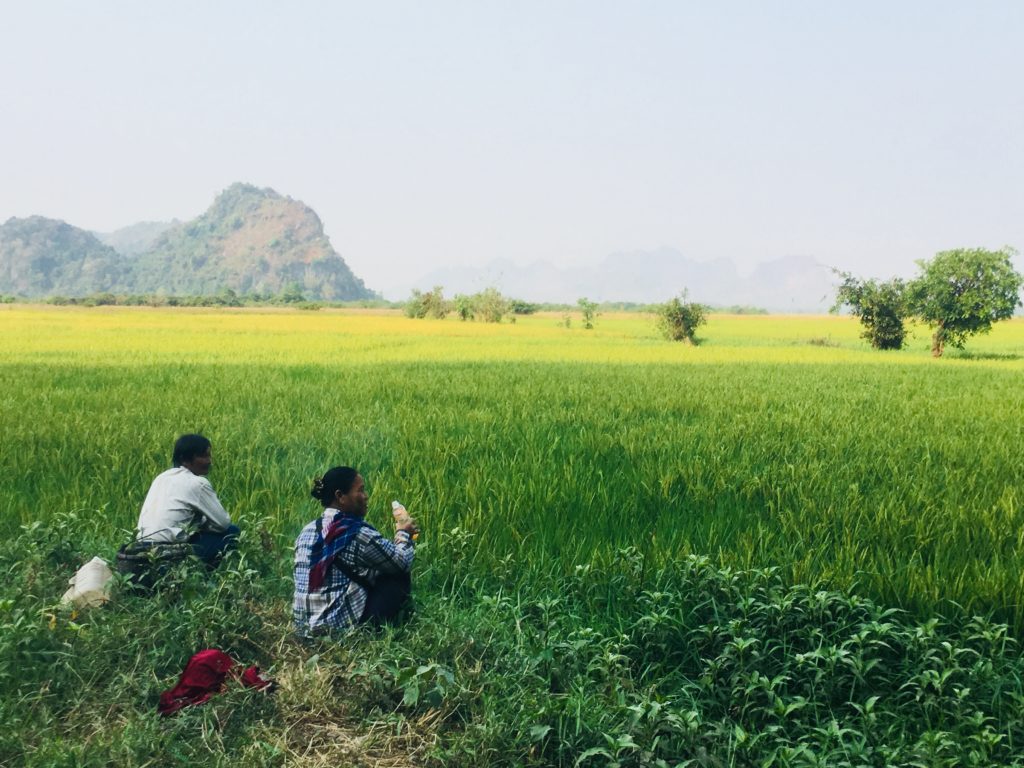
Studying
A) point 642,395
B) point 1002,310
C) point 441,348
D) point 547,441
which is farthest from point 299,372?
point 1002,310

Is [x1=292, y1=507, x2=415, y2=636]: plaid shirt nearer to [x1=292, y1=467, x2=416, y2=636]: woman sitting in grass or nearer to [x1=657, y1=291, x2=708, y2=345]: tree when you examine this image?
[x1=292, y1=467, x2=416, y2=636]: woman sitting in grass

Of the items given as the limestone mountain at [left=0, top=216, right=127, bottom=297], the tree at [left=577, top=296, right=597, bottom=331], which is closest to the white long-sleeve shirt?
the tree at [left=577, top=296, right=597, bottom=331]

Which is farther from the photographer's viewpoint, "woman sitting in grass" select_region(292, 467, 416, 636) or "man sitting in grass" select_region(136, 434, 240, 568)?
"man sitting in grass" select_region(136, 434, 240, 568)

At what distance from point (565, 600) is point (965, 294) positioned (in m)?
29.1

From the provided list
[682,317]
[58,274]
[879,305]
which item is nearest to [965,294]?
[879,305]

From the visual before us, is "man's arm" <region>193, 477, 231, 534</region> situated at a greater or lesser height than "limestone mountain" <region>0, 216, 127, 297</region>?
lesser

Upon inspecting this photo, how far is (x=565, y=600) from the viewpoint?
3607 mm

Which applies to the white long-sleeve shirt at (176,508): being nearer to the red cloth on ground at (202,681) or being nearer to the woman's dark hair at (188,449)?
the woman's dark hair at (188,449)

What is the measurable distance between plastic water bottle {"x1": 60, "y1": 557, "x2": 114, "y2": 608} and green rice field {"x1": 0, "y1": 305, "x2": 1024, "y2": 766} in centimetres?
A: 11

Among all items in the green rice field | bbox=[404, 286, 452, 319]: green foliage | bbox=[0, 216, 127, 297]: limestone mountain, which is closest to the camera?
the green rice field

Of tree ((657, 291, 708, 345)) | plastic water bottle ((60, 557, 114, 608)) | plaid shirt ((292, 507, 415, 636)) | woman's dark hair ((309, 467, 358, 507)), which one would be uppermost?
tree ((657, 291, 708, 345))

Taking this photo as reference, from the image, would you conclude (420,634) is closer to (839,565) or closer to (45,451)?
(839,565)

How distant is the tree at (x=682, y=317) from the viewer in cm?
3434

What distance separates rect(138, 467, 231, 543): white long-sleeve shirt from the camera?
12.7ft
